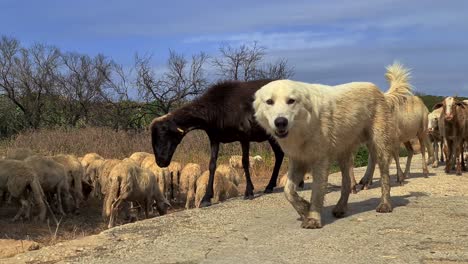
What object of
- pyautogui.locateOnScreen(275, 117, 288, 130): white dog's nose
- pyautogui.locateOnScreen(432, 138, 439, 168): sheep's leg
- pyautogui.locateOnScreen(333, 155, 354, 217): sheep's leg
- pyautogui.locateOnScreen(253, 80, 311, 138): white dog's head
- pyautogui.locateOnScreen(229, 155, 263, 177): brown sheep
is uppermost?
pyautogui.locateOnScreen(253, 80, 311, 138): white dog's head

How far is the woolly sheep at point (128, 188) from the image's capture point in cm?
1180

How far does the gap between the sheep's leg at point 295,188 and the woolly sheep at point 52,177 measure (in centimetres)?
759

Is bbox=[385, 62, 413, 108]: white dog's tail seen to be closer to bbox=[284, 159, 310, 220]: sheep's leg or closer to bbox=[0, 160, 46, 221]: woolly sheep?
bbox=[284, 159, 310, 220]: sheep's leg

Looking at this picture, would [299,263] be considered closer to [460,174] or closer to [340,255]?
[340,255]

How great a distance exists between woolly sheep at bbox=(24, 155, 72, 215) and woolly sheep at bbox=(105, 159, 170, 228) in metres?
2.20

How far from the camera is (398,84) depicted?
944 centimetres

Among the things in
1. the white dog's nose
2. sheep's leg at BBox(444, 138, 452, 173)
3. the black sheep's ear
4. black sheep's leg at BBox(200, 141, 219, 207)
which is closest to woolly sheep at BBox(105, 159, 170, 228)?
the black sheep's ear

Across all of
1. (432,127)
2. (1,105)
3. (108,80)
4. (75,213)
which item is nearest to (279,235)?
(75,213)

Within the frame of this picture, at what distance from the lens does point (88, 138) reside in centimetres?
2550

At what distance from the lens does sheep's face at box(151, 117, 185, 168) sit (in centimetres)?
1114

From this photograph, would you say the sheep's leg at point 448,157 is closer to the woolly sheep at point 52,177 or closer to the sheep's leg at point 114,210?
the sheep's leg at point 114,210

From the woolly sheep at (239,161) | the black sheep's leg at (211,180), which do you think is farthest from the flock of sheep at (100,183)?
the woolly sheep at (239,161)

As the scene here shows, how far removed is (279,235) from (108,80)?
1134 inches

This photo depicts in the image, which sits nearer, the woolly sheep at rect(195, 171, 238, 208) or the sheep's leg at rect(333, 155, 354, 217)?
the sheep's leg at rect(333, 155, 354, 217)
